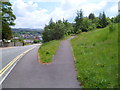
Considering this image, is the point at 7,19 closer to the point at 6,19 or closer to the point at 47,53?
the point at 6,19

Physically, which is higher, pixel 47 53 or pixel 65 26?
pixel 65 26

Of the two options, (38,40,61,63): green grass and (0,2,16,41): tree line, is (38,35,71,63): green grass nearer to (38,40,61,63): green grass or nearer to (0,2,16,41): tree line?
(38,40,61,63): green grass

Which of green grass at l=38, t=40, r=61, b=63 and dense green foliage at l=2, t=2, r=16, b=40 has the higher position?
dense green foliage at l=2, t=2, r=16, b=40

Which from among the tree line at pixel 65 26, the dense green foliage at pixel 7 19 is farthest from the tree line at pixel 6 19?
the tree line at pixel 65 26

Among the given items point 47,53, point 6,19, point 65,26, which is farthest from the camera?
point 65,26

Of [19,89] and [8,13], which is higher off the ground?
[8,13]

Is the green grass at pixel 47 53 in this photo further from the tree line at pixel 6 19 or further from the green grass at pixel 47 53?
the tree line at pixel 6 19

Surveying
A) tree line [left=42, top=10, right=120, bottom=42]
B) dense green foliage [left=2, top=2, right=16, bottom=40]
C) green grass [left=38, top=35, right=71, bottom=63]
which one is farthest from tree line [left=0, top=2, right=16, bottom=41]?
green grass [left=38, top=35, right=71, bottom=63]

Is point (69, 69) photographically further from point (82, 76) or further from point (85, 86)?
point (85, 86)

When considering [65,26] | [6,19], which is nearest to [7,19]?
[6,19]

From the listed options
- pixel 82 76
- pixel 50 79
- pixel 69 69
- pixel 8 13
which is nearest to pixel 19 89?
pixel 50 79

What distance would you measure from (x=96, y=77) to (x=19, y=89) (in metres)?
3.00

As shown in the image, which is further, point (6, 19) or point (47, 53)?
point (6, 19)

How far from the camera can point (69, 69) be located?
11148 mm
